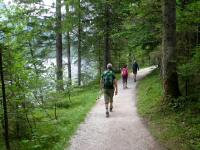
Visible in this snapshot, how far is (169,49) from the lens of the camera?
13.8 metres

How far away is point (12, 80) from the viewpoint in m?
10.2

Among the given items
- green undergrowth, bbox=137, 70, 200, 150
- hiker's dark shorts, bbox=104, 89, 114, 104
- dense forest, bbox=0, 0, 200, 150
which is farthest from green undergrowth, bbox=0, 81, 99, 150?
green undergrowth, bbox=137, 70, 200, 150

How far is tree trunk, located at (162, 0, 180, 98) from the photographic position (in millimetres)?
13555

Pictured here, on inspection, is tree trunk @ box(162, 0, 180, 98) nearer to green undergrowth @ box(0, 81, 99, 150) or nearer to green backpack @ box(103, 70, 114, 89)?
green backpack @ box(103, 70, 114, 89)

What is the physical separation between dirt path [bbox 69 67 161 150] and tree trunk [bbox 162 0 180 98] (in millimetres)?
1630

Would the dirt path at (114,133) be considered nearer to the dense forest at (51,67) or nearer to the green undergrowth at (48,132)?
the green undergrowth at (48,132)

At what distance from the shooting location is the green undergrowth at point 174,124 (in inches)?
397

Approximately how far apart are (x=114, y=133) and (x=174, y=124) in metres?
1.90

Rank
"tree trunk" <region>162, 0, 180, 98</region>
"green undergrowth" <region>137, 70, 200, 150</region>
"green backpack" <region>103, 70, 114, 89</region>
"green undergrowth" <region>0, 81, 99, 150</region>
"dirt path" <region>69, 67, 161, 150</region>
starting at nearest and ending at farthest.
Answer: "green undergrowth" <region>137, 70, 200, 150</region>
"dirt path" <region>69, 67, 161, 150</region>
"green undergrowth" <region>0, 81, 99, 150</region>
"tree trunk" <region>162, 0, 180, 98</region>
"green backpack" <region>103, 70, 114, 89</region>

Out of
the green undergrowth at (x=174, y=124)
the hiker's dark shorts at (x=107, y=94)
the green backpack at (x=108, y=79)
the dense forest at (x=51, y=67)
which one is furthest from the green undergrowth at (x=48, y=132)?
the green undergrowth at (x=174, y=124)

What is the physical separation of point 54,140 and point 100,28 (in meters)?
20.3

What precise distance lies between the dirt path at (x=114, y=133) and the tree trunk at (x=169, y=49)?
163 cm

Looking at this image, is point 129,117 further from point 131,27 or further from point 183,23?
point 131,27

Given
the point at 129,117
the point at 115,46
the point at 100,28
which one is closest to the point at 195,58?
the point at 129,117
